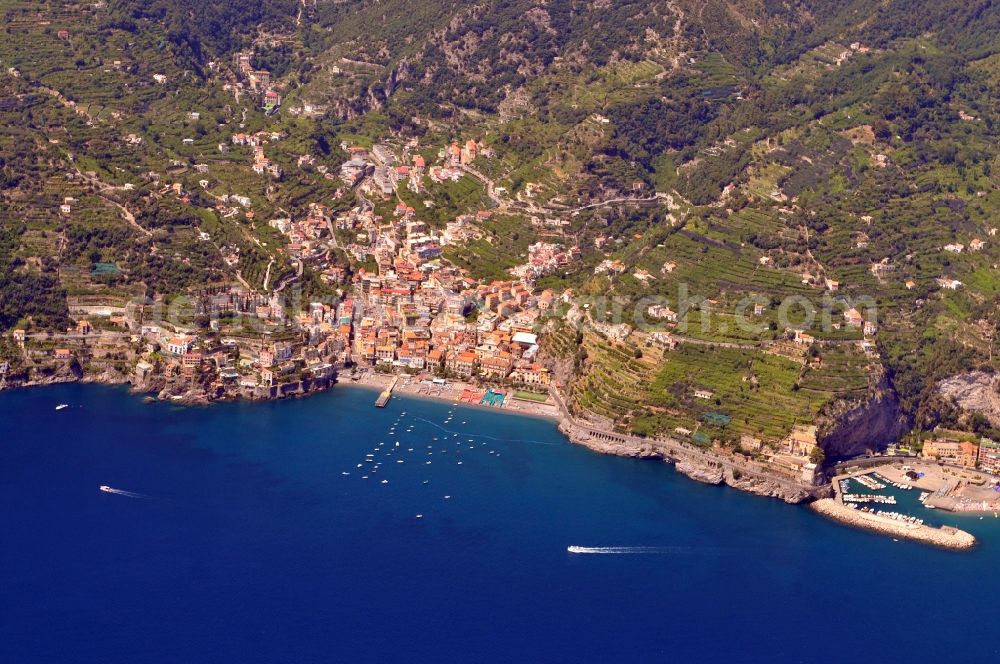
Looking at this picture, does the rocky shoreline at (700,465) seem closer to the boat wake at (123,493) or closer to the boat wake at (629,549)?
the boat wake at (629,549)

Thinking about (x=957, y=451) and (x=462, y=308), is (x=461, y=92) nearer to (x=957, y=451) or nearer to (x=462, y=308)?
(x=462, y=308)

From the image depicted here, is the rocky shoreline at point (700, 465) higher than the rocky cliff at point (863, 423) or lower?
lower

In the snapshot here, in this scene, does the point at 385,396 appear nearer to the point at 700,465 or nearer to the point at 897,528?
the point at 700,465

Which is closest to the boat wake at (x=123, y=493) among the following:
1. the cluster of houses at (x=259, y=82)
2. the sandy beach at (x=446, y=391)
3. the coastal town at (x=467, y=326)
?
the coastal town at (x=467, y=326)

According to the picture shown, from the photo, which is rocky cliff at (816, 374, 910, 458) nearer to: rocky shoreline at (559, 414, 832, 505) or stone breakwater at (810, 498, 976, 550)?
rocky shoreline at (559, 414, 832, 505)

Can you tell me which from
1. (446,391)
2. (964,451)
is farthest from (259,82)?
(964,451)
